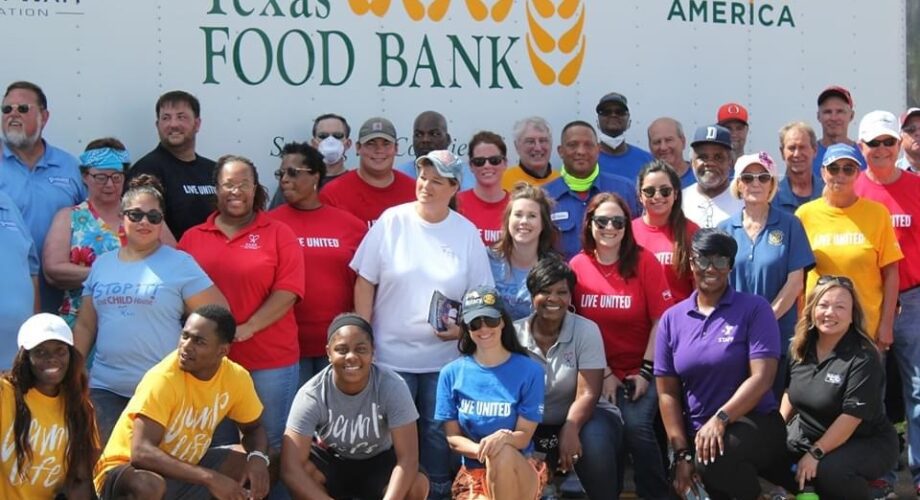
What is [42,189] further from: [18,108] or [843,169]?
[843,169]

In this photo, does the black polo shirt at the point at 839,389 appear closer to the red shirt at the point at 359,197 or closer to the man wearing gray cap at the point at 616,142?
the man wearing gray cap at the point at 616,142

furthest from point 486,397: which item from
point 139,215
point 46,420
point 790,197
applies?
point 790,197

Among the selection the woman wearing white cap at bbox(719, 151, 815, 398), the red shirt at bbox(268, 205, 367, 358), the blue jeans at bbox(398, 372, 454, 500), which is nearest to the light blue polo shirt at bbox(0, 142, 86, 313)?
the red shirt at bbox(268, 205, 367, 358)

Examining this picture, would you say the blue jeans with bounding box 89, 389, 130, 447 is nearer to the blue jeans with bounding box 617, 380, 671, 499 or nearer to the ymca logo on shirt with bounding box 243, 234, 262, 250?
the ymca logo on shirt with bounding box 243, 234, 262, 250

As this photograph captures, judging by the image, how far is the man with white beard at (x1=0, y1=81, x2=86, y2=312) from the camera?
19.4ft

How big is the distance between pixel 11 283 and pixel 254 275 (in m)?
1.07

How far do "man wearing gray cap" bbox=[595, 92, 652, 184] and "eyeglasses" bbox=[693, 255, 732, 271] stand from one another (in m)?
1.34

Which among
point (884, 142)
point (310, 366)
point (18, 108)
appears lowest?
point (310, 366)

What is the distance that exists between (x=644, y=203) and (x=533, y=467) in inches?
63.9

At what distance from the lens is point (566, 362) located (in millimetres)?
5836

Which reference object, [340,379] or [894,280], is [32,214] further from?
[894,280]

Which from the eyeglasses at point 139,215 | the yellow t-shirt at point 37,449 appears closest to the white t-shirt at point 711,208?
the eyeglasses at point 139,215

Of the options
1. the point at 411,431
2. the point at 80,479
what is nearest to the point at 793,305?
the point at 411,431

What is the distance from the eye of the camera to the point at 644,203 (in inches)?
248
